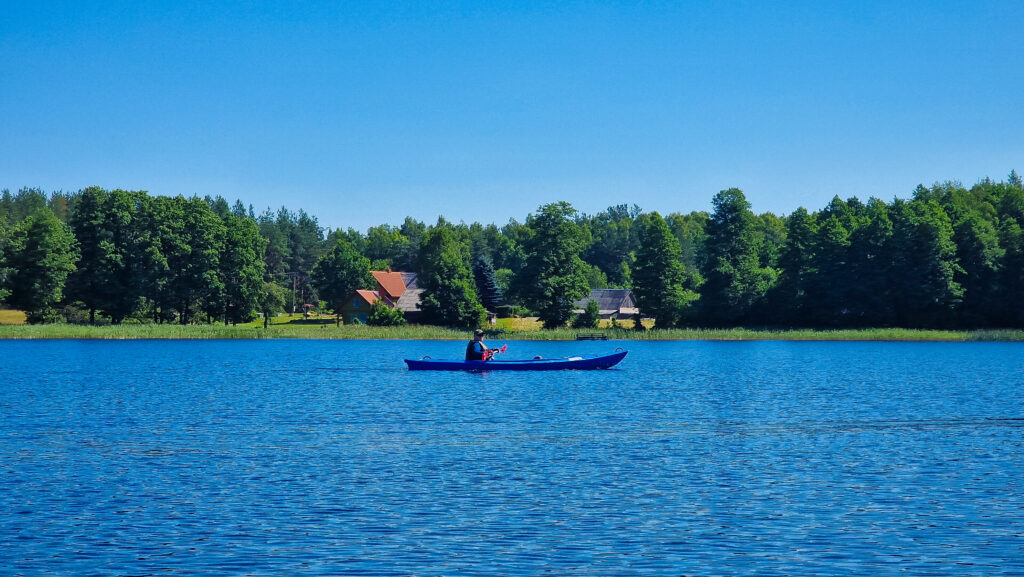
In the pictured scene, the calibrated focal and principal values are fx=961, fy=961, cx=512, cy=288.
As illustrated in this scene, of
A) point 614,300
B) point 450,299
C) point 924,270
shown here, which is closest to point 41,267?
point 450,299

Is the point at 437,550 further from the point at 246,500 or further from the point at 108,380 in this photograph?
the point at 108,380

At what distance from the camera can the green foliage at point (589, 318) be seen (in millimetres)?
104688

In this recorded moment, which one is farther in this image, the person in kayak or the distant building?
the distant building

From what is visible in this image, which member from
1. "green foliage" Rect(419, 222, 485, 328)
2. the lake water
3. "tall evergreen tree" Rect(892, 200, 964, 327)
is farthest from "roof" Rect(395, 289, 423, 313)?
the lake water

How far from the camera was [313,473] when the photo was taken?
21188 millimetres

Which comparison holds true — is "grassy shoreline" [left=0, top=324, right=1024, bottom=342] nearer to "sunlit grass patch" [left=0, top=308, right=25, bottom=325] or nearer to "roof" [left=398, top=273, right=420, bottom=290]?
"sunlit grass patch" [left=0, top=308, right=25, bottom=325]

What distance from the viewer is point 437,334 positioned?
95938mm

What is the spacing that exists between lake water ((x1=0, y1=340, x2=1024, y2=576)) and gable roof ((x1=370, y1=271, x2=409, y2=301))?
104 m

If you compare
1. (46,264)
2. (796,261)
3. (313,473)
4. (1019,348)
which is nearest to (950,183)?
(796,261)

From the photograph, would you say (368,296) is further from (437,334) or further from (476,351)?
(476,351)

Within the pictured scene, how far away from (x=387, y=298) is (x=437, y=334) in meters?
52.1

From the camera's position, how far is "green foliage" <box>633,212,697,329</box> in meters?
108

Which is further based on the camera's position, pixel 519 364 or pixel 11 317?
pixel 11 317

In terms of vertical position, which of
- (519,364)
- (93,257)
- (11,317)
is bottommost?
(519,364)
